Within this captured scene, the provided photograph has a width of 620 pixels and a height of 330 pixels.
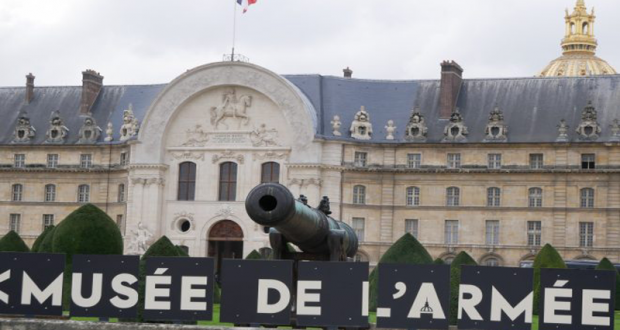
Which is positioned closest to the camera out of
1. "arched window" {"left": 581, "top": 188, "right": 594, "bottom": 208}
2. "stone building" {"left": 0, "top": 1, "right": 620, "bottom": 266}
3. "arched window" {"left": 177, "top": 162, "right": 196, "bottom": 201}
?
"arched window" {"left": 581, "top": 188, "right": 594, "bottom": 208}

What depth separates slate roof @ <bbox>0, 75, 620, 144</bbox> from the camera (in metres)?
62.1

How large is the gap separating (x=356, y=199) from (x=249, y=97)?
319 inches

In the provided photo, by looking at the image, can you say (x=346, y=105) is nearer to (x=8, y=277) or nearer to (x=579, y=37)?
(x=8, y=277)

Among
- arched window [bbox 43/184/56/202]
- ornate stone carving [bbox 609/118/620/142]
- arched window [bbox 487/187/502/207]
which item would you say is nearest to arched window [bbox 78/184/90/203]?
arched window [bbox 43/184/56/202]

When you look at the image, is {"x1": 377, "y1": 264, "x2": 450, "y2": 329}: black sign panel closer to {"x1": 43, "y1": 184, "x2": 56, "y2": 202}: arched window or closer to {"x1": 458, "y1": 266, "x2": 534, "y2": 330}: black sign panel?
{"x1": 458, "y1": 266, "x2": 534, "y2": 330}: black sign panel

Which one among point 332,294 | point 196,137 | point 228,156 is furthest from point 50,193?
point 332,294

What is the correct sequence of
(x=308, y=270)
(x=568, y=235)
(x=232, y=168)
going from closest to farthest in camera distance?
(x=308, y=270) < (x=568, y=235) < (x=232, y=168)

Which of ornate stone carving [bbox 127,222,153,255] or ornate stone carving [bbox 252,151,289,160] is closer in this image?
ornate stone carving [bbox 252,151,289,160]

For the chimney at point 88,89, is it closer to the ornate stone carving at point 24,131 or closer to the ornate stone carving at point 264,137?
the ornate stone carving at point 24,131

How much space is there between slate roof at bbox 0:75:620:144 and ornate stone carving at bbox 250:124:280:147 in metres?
2.41

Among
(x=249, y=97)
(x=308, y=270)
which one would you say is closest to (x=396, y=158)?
(x=249, y=97)

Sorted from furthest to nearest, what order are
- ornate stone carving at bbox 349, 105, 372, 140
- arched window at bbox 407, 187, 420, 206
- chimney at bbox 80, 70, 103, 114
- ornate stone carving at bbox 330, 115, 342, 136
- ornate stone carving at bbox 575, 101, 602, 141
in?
chimney at bbox 80, 70, 103, 114
ornate stone carving at bbox 349, 105, 372, 140
ornate stone carving at bbox 330, 115, 342, 136
arched window at bbox 407, 187, 420, 206
ornate stone carving at bbox 575, 101, 602, 141

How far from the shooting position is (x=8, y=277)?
2094 centimetres

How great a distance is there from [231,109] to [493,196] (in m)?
14.9
